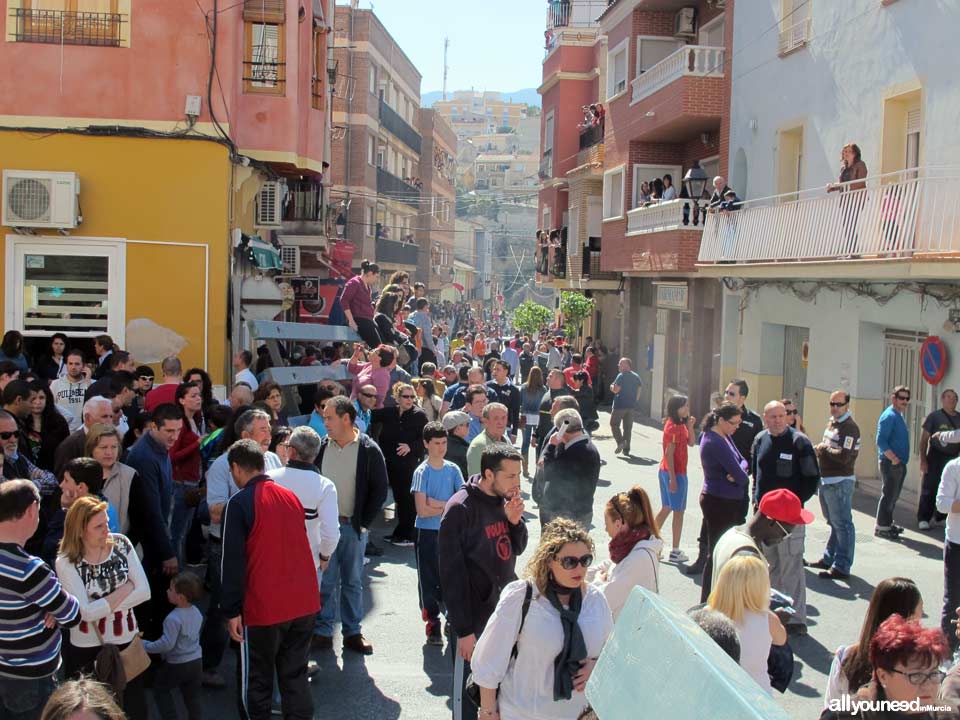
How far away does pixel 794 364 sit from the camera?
65.6 ft

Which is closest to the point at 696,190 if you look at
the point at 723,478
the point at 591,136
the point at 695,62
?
the point at 695,62

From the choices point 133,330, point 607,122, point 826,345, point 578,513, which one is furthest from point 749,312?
point 578,513

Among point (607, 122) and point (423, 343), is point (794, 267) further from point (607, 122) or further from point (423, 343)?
point (607, 122)

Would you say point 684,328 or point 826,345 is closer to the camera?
point 826,345

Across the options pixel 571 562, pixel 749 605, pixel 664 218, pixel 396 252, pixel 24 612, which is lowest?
pixel 24 612

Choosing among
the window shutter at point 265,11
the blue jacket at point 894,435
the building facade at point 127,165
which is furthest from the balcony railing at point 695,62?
the blue jacket at point 894,435

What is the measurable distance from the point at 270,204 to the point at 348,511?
8938mm

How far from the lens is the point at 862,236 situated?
573 inches

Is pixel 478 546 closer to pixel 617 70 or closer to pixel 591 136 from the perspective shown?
pixel 617 70

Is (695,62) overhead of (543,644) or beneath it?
overhead

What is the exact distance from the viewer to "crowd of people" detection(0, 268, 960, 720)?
4.34m

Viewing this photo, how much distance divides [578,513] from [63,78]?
9260mm

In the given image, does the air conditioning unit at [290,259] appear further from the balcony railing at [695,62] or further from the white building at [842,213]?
the balcony railing at [695,62]

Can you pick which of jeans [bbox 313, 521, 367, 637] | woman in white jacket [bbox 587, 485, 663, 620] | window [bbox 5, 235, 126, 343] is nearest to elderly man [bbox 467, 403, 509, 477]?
jeans [bbox 313, 521, 367, 637]
